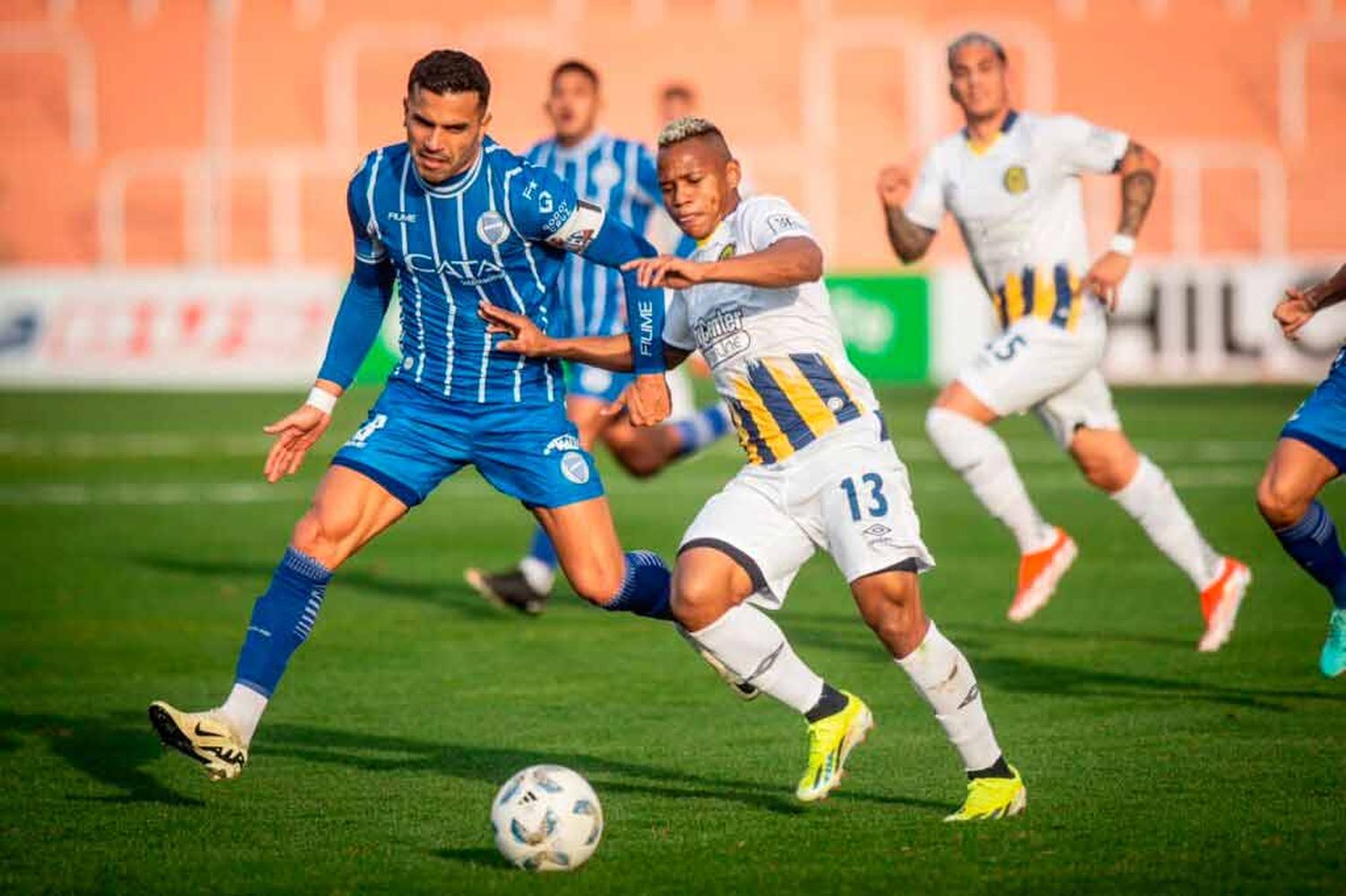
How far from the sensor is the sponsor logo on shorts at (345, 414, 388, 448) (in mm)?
7664

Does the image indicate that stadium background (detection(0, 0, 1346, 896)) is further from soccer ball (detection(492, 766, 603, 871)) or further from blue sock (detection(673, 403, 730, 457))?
blue sock (detection(673, 403, 730, 457))

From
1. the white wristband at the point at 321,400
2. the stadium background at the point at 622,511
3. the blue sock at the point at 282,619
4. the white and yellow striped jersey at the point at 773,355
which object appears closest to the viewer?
the stadium background at the point at 622,511

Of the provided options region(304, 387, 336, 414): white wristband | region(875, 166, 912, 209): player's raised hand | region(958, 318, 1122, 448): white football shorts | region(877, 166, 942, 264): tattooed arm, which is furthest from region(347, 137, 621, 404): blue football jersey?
region(958, 318, 1122, 448): white football shorts

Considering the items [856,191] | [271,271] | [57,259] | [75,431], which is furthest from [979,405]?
[57,259]

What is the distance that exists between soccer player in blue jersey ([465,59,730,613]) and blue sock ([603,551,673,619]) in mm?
3297

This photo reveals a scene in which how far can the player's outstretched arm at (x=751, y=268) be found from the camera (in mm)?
6477

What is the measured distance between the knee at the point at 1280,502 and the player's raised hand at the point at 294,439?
3739mm

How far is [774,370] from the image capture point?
712 cm

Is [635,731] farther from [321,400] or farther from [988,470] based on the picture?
[988,470]

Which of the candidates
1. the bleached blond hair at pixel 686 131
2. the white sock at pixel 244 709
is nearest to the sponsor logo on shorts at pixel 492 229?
the bleached blond hair at pixel 686 131

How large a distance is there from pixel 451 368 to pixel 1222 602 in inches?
168

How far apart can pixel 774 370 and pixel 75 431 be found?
17014mm

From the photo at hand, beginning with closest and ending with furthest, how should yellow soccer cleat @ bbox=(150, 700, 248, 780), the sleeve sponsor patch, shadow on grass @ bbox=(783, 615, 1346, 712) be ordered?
yellow soccer cleat @ bbox=(150, 700, 248, 780) → the sleeve sponsor patch → shadow on grass @ bbox=(783, 615, 1346, 712)

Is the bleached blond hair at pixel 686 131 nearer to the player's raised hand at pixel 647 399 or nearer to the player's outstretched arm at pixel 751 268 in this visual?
the player's outstretched arm at pixel 751 268
